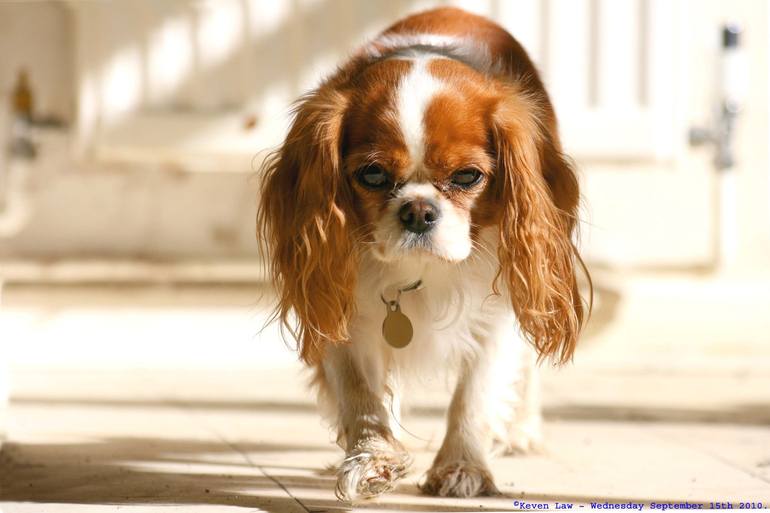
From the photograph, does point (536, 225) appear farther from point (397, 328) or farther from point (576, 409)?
point (576, 409)

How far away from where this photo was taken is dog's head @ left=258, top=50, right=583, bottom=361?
184cm

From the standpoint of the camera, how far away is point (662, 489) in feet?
6.42

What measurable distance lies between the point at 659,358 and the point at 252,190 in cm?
153

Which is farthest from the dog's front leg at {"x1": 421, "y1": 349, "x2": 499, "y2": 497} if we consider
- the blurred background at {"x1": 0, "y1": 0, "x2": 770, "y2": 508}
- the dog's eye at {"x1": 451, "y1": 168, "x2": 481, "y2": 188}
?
the blurred background at {"x1": 0, "y1": 0, "x2": 770, "y2": 508}

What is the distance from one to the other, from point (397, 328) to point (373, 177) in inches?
10.9

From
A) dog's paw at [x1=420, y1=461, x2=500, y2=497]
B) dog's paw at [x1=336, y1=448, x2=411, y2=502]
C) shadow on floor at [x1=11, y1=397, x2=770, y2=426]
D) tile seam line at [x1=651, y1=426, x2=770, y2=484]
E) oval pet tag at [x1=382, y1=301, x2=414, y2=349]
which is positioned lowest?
shadow on floor at [x1=11, y1=397, x2=770, y2=426]

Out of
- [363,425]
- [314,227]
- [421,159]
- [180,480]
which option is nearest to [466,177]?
[421,159]

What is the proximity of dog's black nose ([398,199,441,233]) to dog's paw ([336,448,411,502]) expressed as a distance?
36 centimetres

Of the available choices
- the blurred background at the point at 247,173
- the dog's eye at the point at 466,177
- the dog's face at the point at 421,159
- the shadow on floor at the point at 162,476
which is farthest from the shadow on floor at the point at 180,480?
the blurred background at the point at 247,173

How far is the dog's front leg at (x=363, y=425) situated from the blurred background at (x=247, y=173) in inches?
40.4

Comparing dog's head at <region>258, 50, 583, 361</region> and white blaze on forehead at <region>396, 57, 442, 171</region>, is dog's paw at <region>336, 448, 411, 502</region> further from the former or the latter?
white blaze on forehead at <region>396, 57, 442, 171</region>

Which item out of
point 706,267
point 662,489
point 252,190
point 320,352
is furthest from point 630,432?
point 252,190

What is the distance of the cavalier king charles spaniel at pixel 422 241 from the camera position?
185cm

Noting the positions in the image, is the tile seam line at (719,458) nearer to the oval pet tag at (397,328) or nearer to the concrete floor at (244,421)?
the concrete floor at (244,421)
